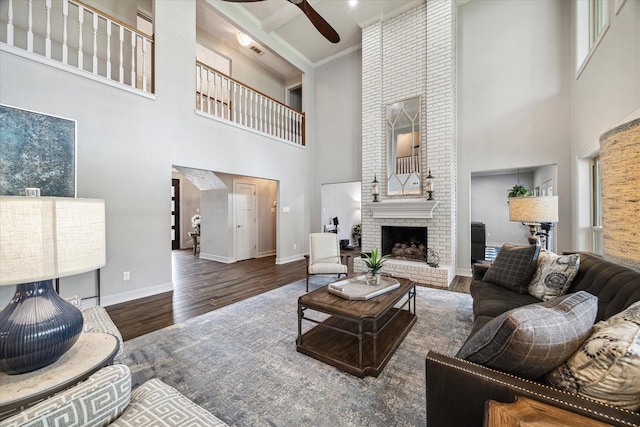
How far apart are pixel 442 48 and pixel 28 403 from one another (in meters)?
5.93

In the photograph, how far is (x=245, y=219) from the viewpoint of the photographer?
657 cm

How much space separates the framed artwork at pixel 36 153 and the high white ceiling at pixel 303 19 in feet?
10.9

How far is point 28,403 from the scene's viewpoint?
0.85 meters

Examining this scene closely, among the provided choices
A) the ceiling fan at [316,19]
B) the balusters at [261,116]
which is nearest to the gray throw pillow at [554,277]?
the ceiling fan at [316,19]

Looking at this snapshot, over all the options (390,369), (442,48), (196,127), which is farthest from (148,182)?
(442,48)

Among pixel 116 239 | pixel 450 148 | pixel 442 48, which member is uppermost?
pixel 442 48

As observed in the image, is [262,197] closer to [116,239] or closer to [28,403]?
[116,239]

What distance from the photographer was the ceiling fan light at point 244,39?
5.60 m

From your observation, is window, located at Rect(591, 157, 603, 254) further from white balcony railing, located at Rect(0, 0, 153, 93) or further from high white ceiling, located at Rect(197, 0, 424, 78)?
white balcony railing, located at Rect(0, 0, 153, 93)

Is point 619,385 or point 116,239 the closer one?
point 619,385

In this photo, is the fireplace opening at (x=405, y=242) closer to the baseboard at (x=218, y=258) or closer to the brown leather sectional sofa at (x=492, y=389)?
the brown leather sectional sofa at (x=492, y=389)

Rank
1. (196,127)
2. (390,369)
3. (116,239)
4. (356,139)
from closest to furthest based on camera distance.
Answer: (390,369) < (116,239) < (196,127) < (356,139)

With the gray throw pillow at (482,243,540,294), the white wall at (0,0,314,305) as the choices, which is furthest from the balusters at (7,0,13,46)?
the gray throw pillow at (482,243,540,294)

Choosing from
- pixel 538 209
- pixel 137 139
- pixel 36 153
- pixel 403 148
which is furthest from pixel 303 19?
pixel 538 209
